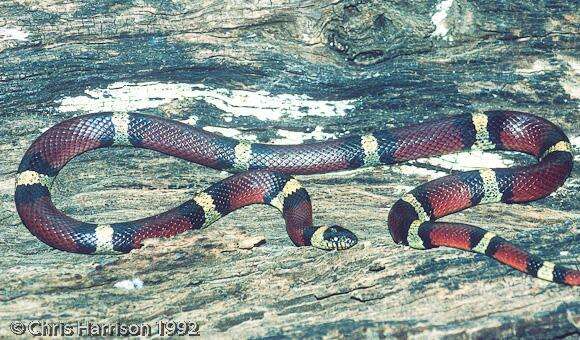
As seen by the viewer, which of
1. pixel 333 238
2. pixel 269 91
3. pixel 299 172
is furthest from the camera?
pixel 269 91

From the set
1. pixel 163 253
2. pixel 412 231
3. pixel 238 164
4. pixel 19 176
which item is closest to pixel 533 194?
pixel 412 231

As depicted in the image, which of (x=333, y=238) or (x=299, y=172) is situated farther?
(x=299, y=172)

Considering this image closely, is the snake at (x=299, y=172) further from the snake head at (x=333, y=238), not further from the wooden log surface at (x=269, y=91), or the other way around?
the wooden log surface at (x=269, y=91)

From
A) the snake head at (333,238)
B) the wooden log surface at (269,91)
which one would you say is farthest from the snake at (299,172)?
the wooden log surface at (269,91)

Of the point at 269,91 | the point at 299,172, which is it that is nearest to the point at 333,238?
the point at 299,172

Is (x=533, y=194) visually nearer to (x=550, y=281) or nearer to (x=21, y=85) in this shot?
(x=550, y=281)

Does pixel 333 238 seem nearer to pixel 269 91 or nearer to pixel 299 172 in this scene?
pixel 299 172
